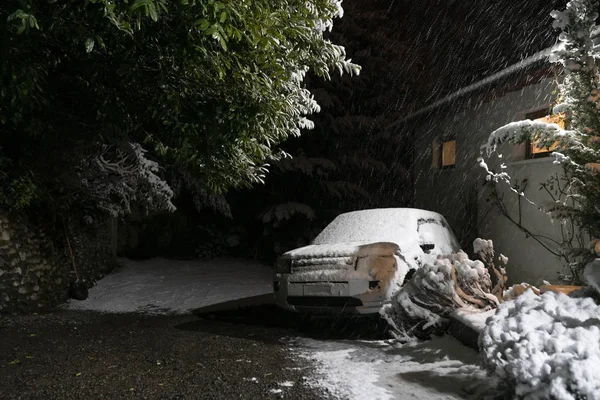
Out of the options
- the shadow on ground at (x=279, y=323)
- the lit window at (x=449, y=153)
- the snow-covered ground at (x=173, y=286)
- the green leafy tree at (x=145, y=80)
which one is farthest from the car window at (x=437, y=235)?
the lit window at (x=449, y=153)

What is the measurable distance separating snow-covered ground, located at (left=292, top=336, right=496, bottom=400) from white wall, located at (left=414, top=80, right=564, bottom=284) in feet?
12.4

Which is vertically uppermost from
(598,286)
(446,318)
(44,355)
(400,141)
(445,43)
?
(445,43)

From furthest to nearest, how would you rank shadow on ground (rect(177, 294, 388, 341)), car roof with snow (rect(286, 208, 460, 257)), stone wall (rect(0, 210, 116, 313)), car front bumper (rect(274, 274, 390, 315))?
stone wall (rect(0, 210, 116, 313)), car roof with snow (rect(286, 208, 460, 257)), shadow on ground (rect(177, 294, 388, 341)), car front bumper (rect(274, 274, 390, 315))

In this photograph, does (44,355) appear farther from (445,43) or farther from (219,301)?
(445,43)

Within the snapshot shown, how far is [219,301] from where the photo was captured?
358 inches

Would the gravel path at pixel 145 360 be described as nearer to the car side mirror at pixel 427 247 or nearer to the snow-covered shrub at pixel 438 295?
the snow-covered shrub at pixel 438 295

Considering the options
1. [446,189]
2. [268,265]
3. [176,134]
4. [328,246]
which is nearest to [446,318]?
[328,246]

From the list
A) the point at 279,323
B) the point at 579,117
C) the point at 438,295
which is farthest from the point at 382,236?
the point at 579,117

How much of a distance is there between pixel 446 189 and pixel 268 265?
565cm

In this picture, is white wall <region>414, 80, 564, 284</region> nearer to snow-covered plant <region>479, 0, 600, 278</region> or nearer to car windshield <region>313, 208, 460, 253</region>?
car windshield <region>313, 208, 460, 253</region>

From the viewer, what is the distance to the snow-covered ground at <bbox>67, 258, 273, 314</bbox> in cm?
864

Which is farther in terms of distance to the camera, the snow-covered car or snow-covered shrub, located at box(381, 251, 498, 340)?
the snow-covered car

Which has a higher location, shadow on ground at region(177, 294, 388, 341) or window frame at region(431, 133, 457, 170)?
window frame at region(431, 133, 457, 170)

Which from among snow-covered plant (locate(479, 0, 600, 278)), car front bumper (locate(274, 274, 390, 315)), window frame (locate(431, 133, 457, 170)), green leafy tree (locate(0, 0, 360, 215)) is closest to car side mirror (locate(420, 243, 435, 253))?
car front bumper (locate(274, 274, 390, 315))
